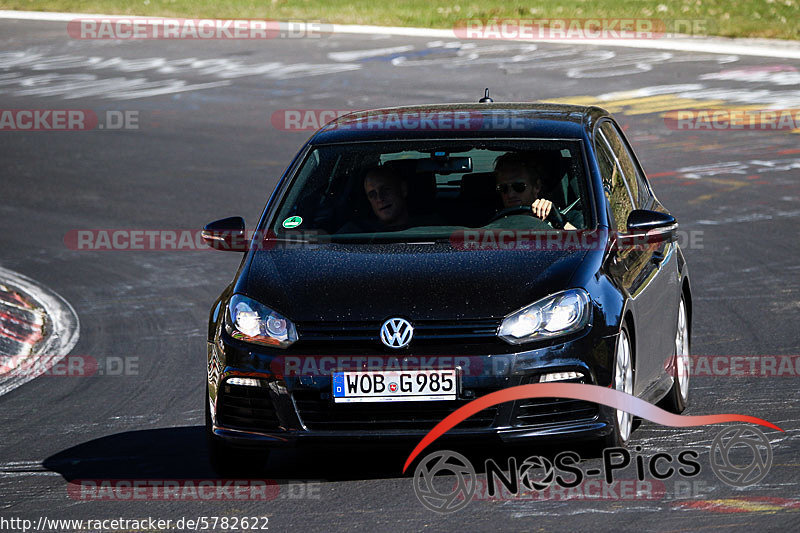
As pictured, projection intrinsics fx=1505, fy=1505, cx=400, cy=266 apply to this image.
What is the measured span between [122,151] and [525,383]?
15.1 m

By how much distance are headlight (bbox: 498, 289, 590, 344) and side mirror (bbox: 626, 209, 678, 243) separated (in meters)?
0.78

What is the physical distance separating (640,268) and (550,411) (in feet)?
4.12

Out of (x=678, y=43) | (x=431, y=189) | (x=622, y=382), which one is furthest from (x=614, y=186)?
(x=678, y=43)

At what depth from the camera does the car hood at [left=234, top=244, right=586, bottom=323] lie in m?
6.62

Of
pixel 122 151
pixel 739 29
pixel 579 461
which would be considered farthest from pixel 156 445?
pixel 739 29

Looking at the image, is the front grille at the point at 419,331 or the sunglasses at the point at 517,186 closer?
the front grille at the point at 419,331

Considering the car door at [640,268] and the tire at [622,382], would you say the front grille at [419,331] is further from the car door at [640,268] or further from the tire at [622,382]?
the car door at [640,268]

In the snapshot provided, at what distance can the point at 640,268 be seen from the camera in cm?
753

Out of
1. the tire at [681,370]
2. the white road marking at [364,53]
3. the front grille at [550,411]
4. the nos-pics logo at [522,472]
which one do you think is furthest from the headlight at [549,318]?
the white road marking at [364,53]

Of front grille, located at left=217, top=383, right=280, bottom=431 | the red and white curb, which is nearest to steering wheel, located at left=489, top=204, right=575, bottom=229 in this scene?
front grille, located at left=217, top=383, right=280, bottom=431

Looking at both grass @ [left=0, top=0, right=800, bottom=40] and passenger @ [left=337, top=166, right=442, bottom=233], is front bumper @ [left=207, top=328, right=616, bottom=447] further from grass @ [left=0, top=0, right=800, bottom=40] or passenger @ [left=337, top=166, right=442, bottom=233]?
grass @ [left=0, top=0, right=800, bottom=40]

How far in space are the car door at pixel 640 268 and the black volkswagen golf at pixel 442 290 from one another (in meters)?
0.02

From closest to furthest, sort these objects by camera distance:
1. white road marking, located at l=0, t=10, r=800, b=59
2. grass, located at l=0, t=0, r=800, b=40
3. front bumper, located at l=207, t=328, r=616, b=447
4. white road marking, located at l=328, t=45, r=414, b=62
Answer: front bumper, located at l=207, t=328, r=616, b=447, white road marking, located at l=0, t=10, r=800, b=59, white road marking, located at l=328, t=45, r=414, b=62, grass, located at l=0, t=0, r=800, b=40

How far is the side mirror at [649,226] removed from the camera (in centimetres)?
736
